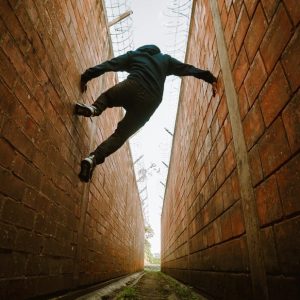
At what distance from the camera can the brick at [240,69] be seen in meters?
1.52

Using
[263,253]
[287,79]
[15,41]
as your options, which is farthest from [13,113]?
[263,253]

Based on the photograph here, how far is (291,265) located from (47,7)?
1.82m

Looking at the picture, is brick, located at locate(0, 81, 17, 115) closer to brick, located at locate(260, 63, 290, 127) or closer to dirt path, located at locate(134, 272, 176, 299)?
brick, located at locate(260, 63, 290, 127)

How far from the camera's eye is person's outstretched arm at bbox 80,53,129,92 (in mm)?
2389

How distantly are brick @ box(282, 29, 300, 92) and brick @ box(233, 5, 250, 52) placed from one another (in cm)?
54

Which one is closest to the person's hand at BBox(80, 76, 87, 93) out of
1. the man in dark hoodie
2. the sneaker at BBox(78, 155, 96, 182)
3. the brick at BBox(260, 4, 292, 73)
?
the man in dark hoodie

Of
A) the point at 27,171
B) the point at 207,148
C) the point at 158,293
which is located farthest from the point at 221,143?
the point at 158,293

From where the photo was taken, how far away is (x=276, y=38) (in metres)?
1.12

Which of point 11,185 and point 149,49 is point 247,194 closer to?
point 11,185

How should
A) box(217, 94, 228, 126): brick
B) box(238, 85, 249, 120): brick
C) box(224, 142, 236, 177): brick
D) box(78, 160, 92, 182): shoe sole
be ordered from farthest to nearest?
1. box(78, 160, 92, 182): shoe sole
2. box(217, 94, 228, 126): brick
3. box(224, 142, 236, 177): brick
4. box(238, 85, 249, 120): brick

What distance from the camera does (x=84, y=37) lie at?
8.02 ft

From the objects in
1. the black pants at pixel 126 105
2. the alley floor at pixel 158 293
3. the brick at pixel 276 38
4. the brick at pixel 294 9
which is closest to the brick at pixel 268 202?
the brick at pixel 276 38

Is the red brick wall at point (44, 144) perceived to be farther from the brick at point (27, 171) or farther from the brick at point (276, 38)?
the brick at point (276, 38)

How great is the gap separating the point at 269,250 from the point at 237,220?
448 mm
